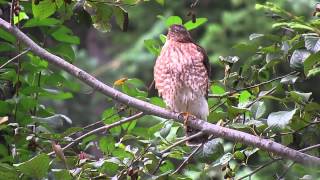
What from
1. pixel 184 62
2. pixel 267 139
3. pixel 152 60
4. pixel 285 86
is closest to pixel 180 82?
pixel 184 62

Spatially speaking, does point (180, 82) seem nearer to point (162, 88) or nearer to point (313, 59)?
point (162, 88)

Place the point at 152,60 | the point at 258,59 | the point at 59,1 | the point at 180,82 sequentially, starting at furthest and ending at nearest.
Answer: the point at 152,60, the point at 180,82, the point at 258,59, the point at 59,1

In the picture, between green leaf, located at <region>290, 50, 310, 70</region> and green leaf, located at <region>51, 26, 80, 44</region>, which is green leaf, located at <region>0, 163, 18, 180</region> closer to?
green leaf, located at <region>51, 26, 80, 44</region>

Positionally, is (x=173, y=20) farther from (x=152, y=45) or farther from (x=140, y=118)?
(x=140, y=118)

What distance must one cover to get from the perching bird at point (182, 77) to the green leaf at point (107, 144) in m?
0.42

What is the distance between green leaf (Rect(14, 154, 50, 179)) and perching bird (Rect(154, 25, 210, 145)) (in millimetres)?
1058

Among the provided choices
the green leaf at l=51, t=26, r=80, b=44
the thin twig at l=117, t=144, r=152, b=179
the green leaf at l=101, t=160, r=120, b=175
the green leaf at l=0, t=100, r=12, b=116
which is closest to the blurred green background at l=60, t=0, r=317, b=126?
the green leaf at l=51, t=26, r=80, b=44

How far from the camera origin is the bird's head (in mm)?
3752

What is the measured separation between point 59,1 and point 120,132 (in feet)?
2.59

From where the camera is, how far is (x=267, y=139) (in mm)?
2688

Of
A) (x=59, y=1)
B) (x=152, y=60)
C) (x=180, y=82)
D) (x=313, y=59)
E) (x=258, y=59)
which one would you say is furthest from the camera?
(x=152, y=60)

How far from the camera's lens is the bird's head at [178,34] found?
148 inches

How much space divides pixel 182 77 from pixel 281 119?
1172mm

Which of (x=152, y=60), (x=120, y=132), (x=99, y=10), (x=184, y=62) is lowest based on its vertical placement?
(x=152, y=60)
